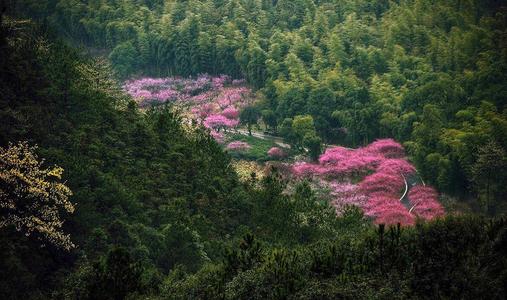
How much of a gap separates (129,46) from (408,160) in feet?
160

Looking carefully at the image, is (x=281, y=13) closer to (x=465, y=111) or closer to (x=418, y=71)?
(x=418, y=71)

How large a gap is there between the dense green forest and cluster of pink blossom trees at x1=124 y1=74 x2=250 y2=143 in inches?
86.9

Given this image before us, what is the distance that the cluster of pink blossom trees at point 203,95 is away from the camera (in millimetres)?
67875

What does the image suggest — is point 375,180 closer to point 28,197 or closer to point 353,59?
point 353,59

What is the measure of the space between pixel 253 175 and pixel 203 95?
40872mm

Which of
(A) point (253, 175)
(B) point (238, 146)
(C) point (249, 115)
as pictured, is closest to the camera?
(A) point (253, 175)

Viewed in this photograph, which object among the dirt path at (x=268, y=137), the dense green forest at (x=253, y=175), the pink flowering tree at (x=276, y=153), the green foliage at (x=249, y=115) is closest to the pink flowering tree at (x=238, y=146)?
the pink flowering tree at (x=276, y=153)

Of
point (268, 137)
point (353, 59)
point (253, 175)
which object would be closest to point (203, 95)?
point (268, 137)

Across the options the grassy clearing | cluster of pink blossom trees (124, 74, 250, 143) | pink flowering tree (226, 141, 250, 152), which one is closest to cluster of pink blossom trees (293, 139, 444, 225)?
the grassy clearing

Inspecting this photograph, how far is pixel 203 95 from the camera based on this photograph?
75688 mm

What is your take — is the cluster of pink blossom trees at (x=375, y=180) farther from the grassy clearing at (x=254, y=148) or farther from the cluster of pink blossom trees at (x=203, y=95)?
the cluster of pink blossom trees at (x=203, y=95)

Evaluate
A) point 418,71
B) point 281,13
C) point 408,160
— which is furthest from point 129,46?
point 408,160

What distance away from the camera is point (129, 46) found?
86188 mm

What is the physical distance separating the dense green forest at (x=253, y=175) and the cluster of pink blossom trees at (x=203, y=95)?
2207 mm
